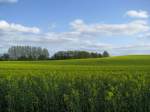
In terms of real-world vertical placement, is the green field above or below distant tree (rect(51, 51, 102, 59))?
below

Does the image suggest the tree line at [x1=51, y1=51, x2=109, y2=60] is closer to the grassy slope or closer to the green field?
the grassy slope

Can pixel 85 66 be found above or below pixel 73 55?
below

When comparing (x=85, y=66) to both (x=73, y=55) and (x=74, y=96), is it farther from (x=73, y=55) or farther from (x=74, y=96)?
(x=73, y=55)

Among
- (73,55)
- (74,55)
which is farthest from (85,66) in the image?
(74,55)

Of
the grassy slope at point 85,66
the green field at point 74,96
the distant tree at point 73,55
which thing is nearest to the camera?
the green field at point 74,96

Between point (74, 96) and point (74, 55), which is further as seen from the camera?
point (74, 55)

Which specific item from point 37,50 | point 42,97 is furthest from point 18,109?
point 37,50

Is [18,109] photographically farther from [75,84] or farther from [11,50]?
[11,50]

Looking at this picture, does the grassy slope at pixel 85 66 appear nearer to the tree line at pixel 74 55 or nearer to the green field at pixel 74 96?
the green field at pixel 74 96

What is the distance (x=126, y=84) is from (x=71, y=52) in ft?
335

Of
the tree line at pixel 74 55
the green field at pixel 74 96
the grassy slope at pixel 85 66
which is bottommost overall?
the grassy slope at pixel 85 66

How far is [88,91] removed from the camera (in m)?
11.2

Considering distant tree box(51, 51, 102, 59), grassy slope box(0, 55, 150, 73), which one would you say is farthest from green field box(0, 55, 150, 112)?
distant tree box(51, 51, 102, 59)

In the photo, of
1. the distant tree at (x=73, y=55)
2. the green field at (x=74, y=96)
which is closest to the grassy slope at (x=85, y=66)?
the green field at (x=74, y=96)
